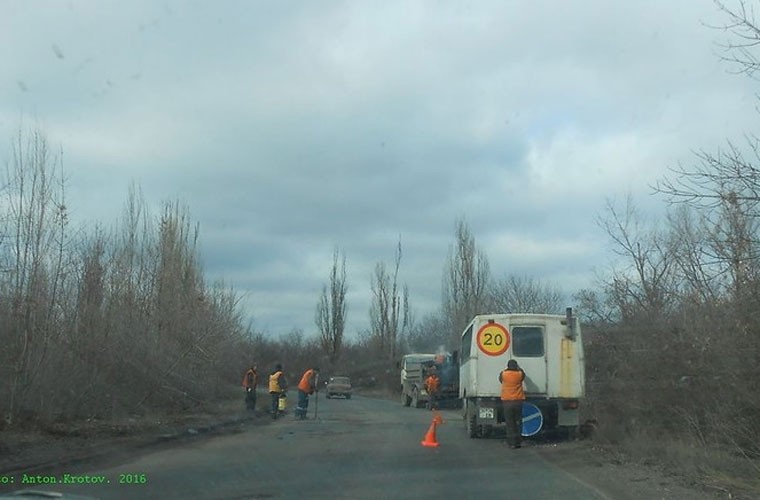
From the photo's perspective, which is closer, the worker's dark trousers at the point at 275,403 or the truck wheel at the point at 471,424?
the truck wheel at the point at 471,424

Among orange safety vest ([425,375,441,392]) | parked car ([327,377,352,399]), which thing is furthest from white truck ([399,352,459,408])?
parked car ([327,377,352,399])

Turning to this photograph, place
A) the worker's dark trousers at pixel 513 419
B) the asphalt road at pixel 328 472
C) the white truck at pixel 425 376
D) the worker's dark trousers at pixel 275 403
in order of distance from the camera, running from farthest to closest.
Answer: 1. the white truck at pixel 425 376
2. the worker's dark trousers at pixel 275 403
3. the worker's dark trousers at pixel 513 419
4. the asphalt road at pixel 328 472

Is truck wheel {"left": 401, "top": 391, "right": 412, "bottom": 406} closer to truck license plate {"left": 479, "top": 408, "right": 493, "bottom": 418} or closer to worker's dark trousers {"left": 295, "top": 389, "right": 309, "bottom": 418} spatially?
worker's dark trousers {"left": 295, "top": 389, "right": 309, "bottom": 418}

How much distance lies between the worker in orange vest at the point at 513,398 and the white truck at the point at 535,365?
3.31ft

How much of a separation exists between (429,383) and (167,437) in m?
21.1

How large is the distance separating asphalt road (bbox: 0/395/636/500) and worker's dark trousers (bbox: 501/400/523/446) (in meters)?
0.27

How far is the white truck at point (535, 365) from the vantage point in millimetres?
19656

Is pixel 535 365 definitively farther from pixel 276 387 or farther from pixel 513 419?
pixel 276 387

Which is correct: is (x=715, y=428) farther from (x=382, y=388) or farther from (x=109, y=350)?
(x=382, y=388)

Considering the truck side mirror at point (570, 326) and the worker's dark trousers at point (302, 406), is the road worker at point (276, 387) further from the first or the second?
the truck side mirror at point (570, 326)

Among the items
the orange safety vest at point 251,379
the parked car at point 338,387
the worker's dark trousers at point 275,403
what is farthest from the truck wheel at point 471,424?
the parked car at point 338,387

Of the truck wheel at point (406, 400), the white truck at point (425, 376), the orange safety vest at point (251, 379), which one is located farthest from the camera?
the truck wheel at point (406, 400)

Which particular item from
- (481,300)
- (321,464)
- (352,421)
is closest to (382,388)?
(481,300)

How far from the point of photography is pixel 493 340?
66.1ft
